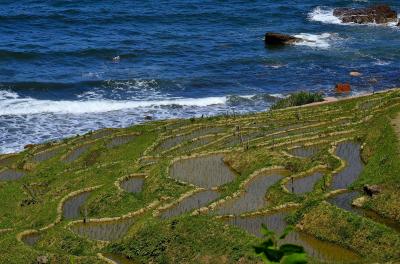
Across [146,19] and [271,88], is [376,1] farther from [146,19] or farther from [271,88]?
[271,88]

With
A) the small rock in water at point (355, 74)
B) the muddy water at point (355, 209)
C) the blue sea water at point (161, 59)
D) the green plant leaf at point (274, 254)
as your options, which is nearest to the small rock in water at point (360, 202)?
the muddy water at point (355, 209)

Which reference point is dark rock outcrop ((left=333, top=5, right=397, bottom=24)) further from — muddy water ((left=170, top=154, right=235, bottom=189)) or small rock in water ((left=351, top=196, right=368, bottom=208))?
small rock in water ((left=351, top=196, right=368, bottom=208))

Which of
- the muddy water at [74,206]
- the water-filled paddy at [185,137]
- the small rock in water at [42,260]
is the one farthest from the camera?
the water-filled paddy at [185,137]

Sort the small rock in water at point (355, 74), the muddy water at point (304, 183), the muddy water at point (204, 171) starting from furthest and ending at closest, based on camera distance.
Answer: the small rock in water at point (355, 74) → the muddy water at point (204, 171) → the muddy water at point (304, 183)

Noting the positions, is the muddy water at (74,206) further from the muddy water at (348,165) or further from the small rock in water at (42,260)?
the muddy water at (348,165)

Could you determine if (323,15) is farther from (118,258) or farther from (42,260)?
(42,260)

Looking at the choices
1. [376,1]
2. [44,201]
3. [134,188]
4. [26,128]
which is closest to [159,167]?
[134,188]

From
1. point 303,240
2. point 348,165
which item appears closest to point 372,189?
point 303,240
